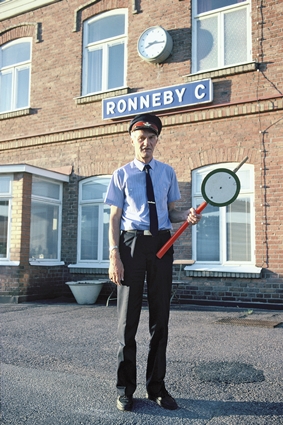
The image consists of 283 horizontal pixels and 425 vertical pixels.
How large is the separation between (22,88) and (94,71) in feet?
8.17

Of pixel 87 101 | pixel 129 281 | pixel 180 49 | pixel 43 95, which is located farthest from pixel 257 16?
pixel 129 281

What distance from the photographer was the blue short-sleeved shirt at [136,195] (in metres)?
3.61

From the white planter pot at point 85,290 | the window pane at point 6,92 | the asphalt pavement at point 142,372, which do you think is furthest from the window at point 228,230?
the window pane at point 6,92

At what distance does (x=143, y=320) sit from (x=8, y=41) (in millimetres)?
9587

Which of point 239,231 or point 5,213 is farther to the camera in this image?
point 5,213

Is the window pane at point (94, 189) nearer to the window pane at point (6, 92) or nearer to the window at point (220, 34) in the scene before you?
the window at point (220, 34)

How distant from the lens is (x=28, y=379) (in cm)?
409

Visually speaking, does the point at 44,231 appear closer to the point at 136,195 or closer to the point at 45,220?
the point at 45,220

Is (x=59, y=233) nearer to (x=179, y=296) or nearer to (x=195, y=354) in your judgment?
(x=179, y=296)

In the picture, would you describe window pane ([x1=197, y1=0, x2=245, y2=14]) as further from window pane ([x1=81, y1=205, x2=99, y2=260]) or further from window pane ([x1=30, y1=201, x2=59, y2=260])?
window pane ([x1=30, y1=201, x2=59, y2=260])

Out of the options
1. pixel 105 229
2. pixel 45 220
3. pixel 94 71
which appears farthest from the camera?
pixel 94 71

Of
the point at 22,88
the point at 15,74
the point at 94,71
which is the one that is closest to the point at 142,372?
the point at 94,71

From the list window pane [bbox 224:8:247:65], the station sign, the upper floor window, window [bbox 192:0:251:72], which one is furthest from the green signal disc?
the upper floor window

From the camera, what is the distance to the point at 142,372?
441 cm
